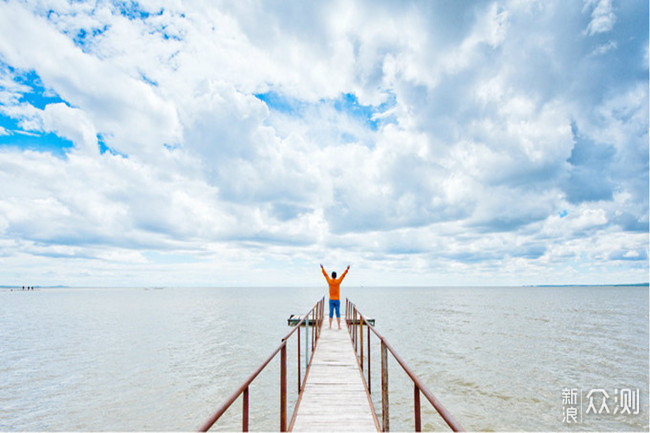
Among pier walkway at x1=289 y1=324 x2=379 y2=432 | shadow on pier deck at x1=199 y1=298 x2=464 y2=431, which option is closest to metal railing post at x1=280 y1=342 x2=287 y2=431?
shadow on pier deck at x1=199 y1=298 x2=464 y2=431

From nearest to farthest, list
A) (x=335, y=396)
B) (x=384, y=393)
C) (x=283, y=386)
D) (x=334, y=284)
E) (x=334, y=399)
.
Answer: (x=283, y=386), (x=384, y=393), (x=334, y=399), (x=335, y=396), (x=334, y=284)

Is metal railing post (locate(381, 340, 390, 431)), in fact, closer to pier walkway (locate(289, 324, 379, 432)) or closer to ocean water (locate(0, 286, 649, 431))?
pier walkway (locate(289, 324, 379, 432))

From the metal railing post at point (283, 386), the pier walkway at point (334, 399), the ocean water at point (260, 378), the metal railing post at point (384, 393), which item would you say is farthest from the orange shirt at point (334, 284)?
the metal railing post at point (283, 386)

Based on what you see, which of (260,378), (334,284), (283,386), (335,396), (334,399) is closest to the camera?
(283,386)

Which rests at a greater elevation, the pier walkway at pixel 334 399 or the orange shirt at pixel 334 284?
the orange shirt at pixel 334 284

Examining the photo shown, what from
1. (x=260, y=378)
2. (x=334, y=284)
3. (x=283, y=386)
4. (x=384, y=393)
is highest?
(x=334, y=284)

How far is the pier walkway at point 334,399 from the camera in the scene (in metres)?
5.55

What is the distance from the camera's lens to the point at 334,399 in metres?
6.52

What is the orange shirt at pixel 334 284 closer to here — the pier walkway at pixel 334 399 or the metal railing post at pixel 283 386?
the pier walkway at pixel 334 399

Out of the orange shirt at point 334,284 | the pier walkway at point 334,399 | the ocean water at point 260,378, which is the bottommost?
the ocean water at point 260,378

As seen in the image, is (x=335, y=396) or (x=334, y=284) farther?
(x=334, y=284)

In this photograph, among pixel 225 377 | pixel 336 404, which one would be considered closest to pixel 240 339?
pixel 225 377

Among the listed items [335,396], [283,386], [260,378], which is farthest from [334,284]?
[283,386]

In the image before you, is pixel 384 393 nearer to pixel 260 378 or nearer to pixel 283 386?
pixel 283 386
